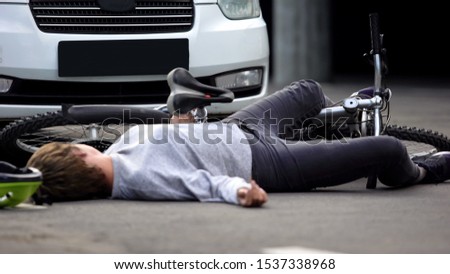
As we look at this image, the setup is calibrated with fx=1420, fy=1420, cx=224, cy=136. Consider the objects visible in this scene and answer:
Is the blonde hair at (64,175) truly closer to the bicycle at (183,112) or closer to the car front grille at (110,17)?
the bicycle at (183,112)

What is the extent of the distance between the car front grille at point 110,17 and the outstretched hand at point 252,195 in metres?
2.54

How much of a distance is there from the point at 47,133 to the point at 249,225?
97.9 inches

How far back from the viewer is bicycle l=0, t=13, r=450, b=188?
7.54 m

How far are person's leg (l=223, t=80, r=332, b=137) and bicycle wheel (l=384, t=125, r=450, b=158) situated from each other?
2.30 feet

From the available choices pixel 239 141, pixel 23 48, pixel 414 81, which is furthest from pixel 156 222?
pixel 414 81

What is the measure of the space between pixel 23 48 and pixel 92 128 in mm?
1043

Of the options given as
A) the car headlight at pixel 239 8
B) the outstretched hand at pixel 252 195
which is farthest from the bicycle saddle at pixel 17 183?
the car headlight at pixel 239 8

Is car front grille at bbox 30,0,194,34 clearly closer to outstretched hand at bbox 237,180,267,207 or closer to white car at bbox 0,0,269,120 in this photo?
white car at bbox 0,0,269,120

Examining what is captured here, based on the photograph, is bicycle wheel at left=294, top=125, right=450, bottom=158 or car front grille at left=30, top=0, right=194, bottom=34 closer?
bicycle wheel at left=294, top=125, right=450, bottom=158

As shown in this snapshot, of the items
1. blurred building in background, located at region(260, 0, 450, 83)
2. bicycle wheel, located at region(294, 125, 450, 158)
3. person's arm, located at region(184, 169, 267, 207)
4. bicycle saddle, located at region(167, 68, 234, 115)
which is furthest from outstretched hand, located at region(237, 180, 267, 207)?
blurred building in background, located at region(260, 0, 450, 83)

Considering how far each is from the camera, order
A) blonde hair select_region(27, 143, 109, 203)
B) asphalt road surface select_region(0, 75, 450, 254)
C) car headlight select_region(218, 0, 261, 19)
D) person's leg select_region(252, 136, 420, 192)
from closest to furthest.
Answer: asphalt road surface select_region(0, 75, 450, 254)
blonde hair select_region(27, 143, 109, 203)
person's leg select_region(252, 136, 420, 192)
car headlight select_region(218, 0, 261, 19)

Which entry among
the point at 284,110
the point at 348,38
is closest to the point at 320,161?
the point at 284,110

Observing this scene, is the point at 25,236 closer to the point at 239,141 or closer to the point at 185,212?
the point at 185,212

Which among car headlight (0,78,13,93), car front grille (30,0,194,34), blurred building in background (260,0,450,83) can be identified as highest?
car front grille (30,0,194,34)
